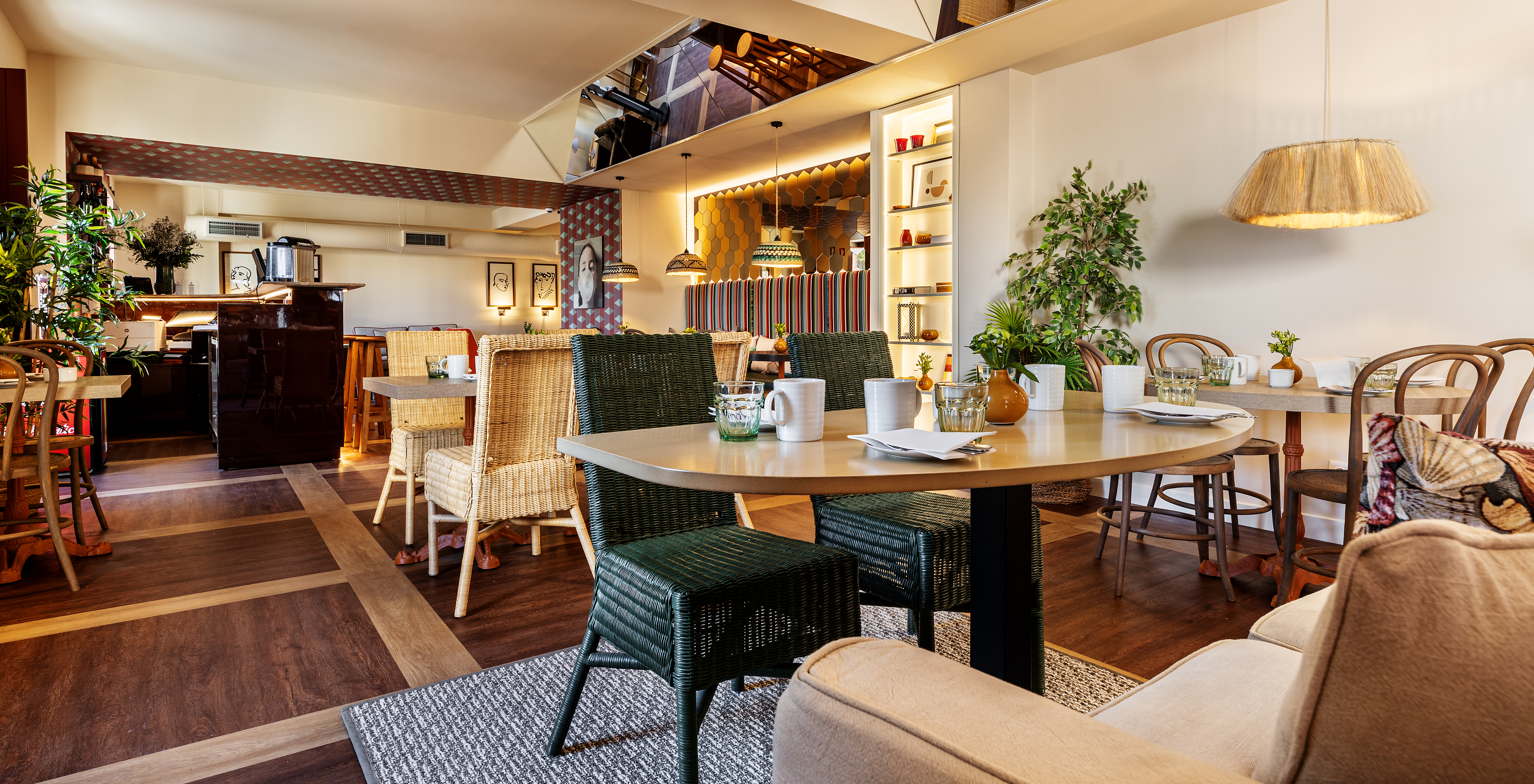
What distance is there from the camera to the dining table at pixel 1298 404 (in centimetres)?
244

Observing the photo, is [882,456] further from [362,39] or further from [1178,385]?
[362,39]

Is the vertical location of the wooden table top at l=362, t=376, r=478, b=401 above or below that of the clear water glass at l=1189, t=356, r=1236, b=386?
below

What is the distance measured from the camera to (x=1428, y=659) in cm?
47

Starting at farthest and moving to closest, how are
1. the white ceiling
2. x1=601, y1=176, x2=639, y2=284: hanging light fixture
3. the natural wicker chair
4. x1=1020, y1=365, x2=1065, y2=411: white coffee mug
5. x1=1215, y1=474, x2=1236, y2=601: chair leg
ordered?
x1=601, y1=176, x2=639, y2=284: hanging light fixture
the white ceiling
the natural wicker chair
x1=1215, y1=474, x2=1236, y2=601: chair leg
x1=1020, y1=365, x2=1065, y2=411: white coffee mug

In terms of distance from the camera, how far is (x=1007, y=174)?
477cm

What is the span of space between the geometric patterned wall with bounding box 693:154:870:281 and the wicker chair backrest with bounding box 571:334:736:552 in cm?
506

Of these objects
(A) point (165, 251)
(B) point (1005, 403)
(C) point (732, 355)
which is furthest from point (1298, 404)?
(A) point (165, 251)

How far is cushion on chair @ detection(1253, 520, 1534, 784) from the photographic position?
46cm

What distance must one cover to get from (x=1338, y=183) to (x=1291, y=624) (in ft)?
8.09

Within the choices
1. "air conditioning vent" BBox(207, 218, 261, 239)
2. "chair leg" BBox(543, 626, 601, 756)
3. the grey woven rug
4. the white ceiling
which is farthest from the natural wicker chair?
"air conditioning vent" BBox(207, 218, 261, 239)

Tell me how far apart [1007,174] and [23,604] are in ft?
16.3

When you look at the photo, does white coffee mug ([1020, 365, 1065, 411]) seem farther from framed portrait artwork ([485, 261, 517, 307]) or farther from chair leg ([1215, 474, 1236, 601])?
framed portrait artwork ([485, 261, 517, 307])

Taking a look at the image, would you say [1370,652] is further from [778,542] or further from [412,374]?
[412,374]

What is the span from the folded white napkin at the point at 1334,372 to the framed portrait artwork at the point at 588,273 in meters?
7.78
